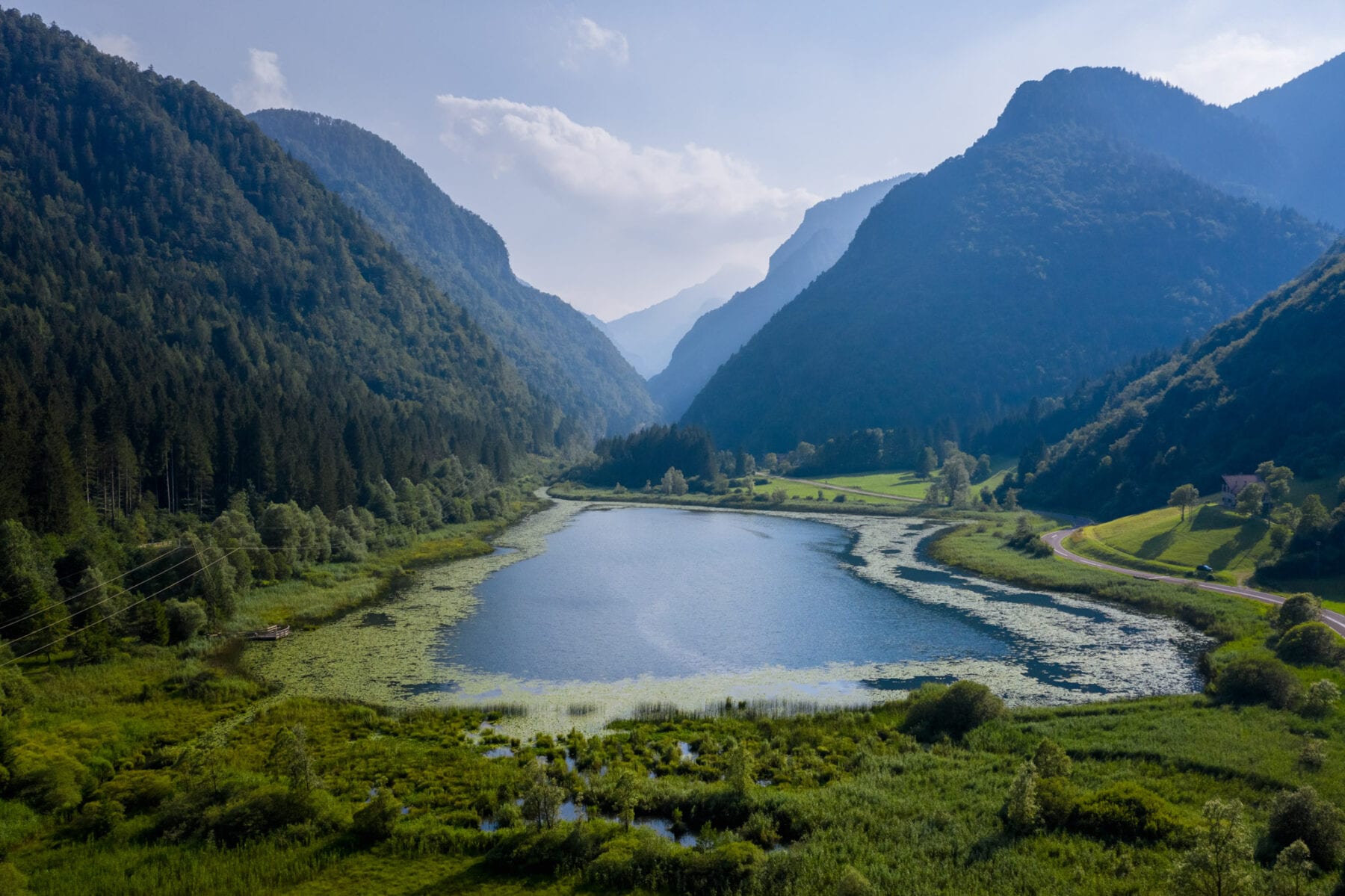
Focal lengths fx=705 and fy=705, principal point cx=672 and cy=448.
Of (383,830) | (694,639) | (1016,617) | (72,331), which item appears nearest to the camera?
(383,830)

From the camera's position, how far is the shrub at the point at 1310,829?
82.0 ft

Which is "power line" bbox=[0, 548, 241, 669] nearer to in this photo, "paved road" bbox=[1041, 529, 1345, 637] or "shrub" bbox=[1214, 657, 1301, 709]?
"shrub" bbox=[1214, 657, 1301, 709]

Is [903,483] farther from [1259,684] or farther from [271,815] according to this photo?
[271,815]

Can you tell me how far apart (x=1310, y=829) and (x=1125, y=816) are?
5.65 m

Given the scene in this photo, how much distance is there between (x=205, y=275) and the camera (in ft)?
594

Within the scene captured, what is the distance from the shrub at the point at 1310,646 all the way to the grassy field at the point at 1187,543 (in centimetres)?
2902

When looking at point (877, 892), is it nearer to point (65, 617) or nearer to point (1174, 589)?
point (65, 617)

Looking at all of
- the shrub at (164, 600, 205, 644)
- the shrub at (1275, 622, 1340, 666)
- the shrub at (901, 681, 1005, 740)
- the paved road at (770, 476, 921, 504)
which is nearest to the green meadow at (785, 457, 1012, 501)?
the paved road at (770, 476, 921, 504)

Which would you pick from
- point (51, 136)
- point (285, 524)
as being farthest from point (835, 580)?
point (51, 136)

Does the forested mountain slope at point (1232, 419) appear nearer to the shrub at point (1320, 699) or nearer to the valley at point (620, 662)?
the valley at point (620, 662)

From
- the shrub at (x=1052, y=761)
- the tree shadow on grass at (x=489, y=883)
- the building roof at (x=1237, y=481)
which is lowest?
the tree shadow on grass at (x=489, y=883)

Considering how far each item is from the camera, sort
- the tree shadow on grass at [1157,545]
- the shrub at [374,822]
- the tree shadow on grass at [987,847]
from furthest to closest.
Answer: the tree shadow on grass at [1157,545], the shrub at [374,822], the tree shadow on grass at [987,847]

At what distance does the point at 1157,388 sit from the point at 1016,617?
122 m

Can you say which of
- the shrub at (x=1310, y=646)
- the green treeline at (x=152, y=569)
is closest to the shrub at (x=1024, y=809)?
the shrub at (x=1310, y=646)
